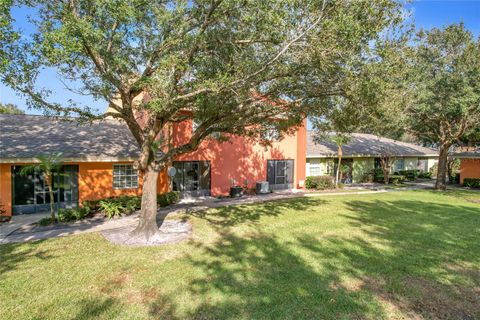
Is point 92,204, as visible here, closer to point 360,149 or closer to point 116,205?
point 116,205

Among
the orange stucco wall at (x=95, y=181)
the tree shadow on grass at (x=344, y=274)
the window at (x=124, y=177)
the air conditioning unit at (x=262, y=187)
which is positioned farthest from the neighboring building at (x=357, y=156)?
the orange stucco wall at (x=95, y=181)

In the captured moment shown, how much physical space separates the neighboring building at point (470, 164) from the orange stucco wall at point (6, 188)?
36119mm

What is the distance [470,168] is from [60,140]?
36.1 metres

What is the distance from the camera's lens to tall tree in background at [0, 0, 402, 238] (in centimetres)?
759

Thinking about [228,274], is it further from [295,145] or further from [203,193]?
[295,145]

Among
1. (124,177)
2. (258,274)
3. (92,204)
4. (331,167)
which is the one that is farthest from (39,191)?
(331,167)

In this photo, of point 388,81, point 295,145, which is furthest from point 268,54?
point 295,145

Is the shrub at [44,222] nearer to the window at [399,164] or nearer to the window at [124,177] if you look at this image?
the window at [124,177]

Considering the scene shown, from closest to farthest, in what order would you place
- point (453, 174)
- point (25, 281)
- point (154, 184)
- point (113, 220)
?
point (25, 281), point (154, 184), point (113, 220), point (453, 174)

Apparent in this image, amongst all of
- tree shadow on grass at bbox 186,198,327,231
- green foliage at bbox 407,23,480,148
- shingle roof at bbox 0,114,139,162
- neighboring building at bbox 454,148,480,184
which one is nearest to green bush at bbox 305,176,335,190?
tree shadow on grass at bbox 186,198,327,231

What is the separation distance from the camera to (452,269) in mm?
8227

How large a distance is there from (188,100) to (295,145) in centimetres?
1625

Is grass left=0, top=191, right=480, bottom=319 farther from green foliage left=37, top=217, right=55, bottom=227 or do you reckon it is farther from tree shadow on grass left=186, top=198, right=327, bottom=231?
green foliage left=37, top=217, right=55, bottom=227

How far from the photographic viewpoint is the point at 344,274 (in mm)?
7734
